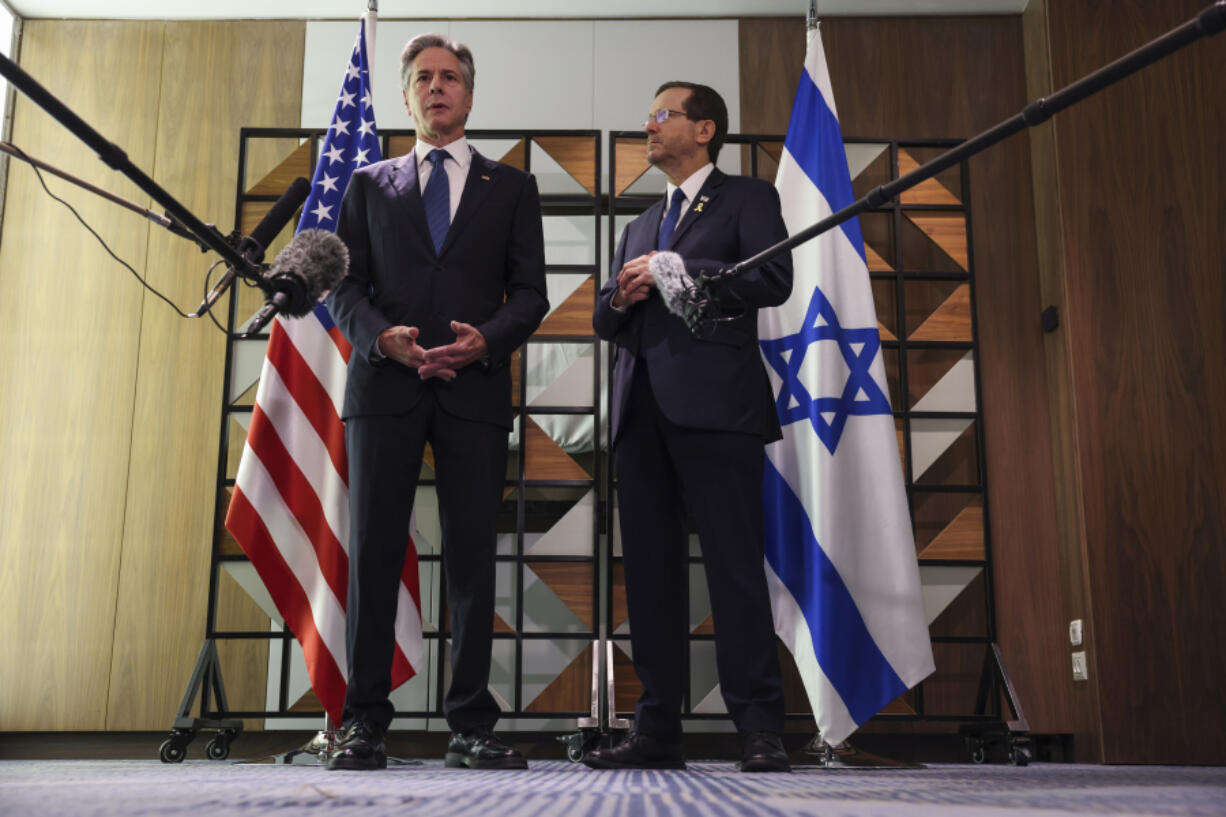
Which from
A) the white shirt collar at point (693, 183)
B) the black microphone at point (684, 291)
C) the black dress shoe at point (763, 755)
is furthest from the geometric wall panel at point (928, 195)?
Result: the black dress shoe at point (763, 755)

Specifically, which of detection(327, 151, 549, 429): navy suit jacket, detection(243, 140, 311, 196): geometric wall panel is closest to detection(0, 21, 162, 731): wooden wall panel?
detection(243, 140, 311, 196): geometric wall panel

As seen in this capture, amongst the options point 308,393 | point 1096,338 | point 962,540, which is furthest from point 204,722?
point 1096,338

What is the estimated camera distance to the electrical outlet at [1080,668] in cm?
315

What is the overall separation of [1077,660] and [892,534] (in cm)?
86

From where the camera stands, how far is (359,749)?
2.09 meters

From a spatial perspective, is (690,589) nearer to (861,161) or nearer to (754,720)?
(754,720)

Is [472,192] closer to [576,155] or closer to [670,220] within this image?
[670,220]

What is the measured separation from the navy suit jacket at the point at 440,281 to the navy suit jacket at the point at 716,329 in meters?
0.24

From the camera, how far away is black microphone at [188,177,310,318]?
1.54 metres

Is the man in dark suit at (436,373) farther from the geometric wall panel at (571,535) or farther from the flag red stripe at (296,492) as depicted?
the geometric wall panel at (571,535)

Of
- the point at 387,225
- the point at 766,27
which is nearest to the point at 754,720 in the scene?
the point at 387,225

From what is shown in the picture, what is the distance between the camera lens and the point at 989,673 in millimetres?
3078

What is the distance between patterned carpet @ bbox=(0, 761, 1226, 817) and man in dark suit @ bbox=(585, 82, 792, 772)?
334mm

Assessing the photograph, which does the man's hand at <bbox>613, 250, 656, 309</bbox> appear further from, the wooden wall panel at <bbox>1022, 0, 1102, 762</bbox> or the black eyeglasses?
the wooden wall panel at <bbox>1022, 0, 1102, 762</bbox>
